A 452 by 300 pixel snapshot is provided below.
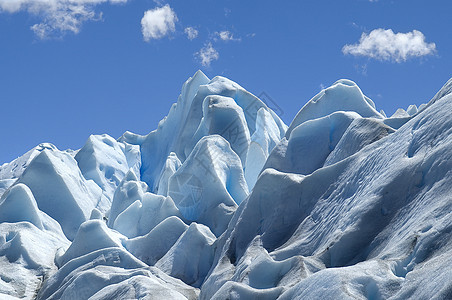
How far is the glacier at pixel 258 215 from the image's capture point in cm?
763

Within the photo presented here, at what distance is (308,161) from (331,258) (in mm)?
5142

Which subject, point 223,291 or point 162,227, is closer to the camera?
point 223,291

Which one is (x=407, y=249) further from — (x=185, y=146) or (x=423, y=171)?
(x=185, y=146)

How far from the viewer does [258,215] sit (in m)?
12.0

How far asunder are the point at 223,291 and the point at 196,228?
16.4 ft

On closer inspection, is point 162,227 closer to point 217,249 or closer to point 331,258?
point 217,249

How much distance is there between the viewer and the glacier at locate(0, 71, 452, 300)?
7.63 metres

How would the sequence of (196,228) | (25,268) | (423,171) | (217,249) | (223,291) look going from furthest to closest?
(25,268) → (196,228) → (217,249) → (223,291) → (423,171)

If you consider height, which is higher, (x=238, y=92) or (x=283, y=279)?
(x=238, y=92)

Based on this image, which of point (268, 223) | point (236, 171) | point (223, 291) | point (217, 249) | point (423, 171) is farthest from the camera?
point (236, 171)

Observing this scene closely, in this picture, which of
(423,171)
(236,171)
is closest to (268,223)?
(423,171)

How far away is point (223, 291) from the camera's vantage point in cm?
920

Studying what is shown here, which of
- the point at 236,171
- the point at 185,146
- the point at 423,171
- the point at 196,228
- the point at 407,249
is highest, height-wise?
the point at 185,146

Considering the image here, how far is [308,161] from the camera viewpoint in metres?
14.0
